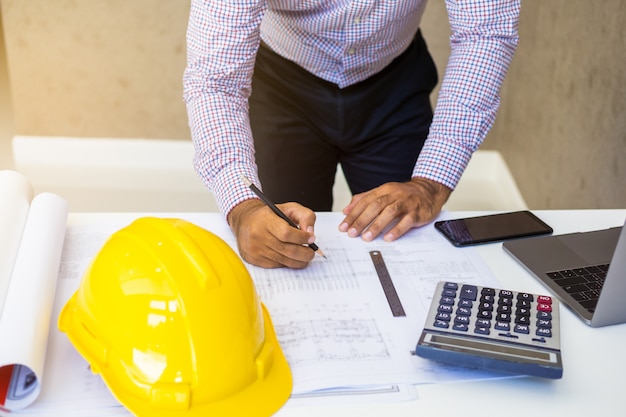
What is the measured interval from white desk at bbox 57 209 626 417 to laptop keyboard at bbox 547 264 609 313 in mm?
49

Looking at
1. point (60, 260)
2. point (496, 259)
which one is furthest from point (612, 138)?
point (60, 260)

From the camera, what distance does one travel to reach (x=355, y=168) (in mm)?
1697

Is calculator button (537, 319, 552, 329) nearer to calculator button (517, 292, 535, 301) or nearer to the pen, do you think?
calculator button (517, 292, 535, 301)

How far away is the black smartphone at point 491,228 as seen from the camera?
3.71ft

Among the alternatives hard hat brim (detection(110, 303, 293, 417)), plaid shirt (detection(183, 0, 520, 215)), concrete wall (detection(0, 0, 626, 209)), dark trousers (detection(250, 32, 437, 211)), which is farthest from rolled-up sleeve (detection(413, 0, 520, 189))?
concrete wall (detection(0, 0, 626, 209))

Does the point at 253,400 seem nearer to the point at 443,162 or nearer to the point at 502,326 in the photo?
the point at 502,326

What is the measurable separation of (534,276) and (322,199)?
0.77 meters

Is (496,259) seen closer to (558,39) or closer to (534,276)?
(534,276)

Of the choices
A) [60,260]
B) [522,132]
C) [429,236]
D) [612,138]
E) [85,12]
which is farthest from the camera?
[85,12]

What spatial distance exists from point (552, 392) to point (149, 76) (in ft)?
8.37

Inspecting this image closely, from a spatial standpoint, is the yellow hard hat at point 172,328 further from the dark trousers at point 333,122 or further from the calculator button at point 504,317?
the dark trousers at point 333,122

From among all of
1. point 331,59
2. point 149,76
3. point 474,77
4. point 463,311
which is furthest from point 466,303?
point 149,76

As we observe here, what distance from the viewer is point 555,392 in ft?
2.66

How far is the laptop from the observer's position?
0.89m
